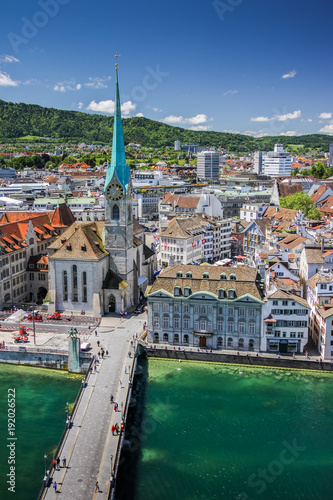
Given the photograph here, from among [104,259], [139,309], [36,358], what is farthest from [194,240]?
[36,358]

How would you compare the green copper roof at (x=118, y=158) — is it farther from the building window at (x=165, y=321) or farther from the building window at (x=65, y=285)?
the building window at (x=165, y=321)

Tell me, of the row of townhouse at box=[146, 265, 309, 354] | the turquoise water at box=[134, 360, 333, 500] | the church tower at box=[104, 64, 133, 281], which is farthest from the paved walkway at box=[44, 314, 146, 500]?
the church tower at box=[104, 64, 133, 281]

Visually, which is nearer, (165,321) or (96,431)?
(96,431)

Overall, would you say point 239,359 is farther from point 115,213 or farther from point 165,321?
point 115,213

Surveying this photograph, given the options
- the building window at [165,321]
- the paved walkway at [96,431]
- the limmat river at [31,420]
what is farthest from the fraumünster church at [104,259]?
the limmat river at [31,420]

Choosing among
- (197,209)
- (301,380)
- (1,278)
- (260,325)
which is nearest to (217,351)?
(260,325)

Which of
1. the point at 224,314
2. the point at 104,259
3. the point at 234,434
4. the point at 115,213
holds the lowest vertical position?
the point at 234,434
